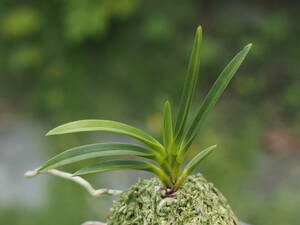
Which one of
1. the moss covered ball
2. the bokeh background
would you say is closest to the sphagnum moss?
the moss covered ball

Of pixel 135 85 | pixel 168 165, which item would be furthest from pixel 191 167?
pixel 135 85

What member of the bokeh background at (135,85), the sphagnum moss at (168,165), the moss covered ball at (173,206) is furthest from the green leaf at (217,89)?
the bokeh background at (135,85)

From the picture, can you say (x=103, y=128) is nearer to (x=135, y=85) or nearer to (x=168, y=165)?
(x=168, y=165)

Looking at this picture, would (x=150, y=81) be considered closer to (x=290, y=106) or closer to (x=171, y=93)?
(x=171, y=93)

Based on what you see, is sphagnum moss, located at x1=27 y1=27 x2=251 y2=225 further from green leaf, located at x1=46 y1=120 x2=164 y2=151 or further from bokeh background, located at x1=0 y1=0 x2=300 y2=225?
bokeh background, located at x1=0 y1=0 x2=300 y2=225

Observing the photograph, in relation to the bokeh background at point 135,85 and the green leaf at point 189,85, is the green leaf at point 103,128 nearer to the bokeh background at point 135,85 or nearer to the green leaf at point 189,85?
the green leaf at point 189,85

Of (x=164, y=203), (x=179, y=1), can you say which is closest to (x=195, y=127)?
(x=164, y=203)
